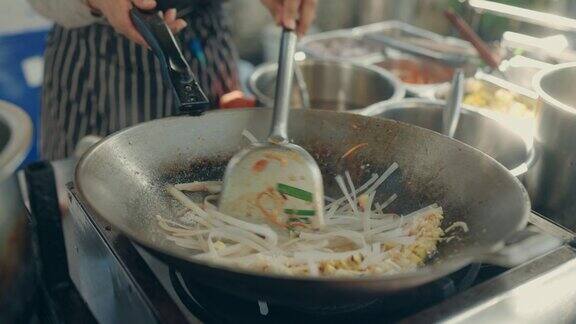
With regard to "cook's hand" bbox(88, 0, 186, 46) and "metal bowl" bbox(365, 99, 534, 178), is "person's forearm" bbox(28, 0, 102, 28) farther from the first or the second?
"metal bowl" bbox(365, 99, 534, 178)

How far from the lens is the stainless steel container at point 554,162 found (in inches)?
51.8

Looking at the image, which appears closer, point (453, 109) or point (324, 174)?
point (324, 174)

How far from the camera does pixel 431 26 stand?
4.30 metres

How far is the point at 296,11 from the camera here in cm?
154

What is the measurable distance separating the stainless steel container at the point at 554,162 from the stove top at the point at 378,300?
308 mm

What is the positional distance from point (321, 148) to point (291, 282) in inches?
24.6

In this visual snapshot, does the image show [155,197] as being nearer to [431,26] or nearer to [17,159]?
[17,159]

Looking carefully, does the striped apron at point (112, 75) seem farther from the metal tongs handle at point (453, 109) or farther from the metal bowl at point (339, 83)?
the metal tongs handle at point (453, 109)

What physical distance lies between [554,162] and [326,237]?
2.13 ft

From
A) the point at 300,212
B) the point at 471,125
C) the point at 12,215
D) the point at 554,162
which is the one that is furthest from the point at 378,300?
the point at 471,125

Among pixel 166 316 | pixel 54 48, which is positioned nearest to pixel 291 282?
pixel 166 316

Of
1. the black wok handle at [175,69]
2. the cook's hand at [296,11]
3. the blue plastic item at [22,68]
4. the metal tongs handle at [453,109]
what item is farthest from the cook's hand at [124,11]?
the blue plastic item at [22,68]

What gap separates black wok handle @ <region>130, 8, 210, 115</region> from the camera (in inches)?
45.6

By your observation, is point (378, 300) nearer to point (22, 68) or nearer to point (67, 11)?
point (67, 11)
